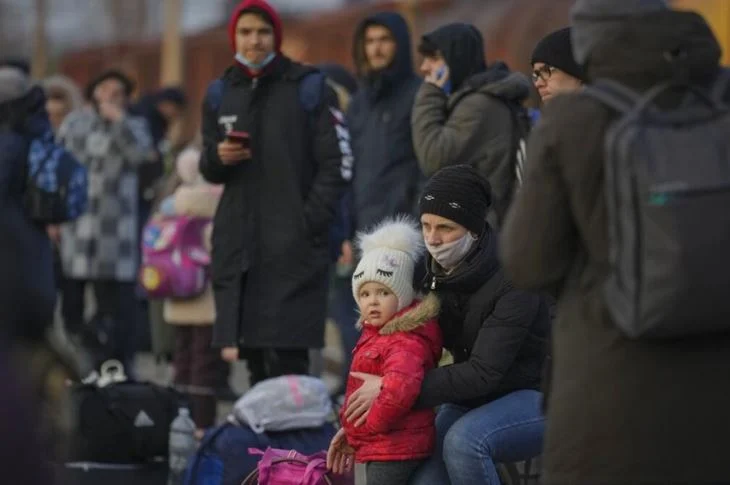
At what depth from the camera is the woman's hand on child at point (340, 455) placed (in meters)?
6.51

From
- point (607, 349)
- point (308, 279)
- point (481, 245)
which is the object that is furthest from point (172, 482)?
point (607, 349)

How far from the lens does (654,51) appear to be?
484cm

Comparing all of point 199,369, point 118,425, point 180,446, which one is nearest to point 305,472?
point 180,446

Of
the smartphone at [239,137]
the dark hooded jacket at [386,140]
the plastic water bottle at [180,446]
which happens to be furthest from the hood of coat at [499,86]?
the plastic water bottle at [180,446]

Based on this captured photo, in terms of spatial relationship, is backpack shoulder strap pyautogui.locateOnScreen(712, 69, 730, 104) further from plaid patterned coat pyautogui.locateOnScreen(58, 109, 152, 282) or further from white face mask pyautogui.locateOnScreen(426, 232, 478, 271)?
plaid patterned coat pyautogui.locateOnScreen(58, 109, 152, 282)

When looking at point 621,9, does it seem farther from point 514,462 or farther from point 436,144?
point 436,144

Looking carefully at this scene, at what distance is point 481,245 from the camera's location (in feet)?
21.3

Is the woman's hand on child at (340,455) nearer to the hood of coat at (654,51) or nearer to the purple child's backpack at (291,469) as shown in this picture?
the purple child's backpack at (291,469)

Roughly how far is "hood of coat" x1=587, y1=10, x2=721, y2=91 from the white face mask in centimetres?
161

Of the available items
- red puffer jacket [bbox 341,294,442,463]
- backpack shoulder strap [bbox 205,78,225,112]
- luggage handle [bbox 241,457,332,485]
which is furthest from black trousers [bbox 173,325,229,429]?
red puffer jacket [bbox 341,294,442,463]

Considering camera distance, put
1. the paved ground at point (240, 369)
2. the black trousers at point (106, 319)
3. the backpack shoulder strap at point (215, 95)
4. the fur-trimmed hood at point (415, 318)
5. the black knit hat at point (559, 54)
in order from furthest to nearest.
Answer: the paved ground at point (240, 369), the black trousers at point (106, 319), the backpack shoulder strap at point (215, 95), the black knit hat at point (559, 54), the fur-trimmed hood at point (415, 318)

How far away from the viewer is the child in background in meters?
10.4

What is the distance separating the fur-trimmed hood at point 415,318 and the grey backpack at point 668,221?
166 cm

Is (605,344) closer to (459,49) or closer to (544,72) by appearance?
(544,72)
